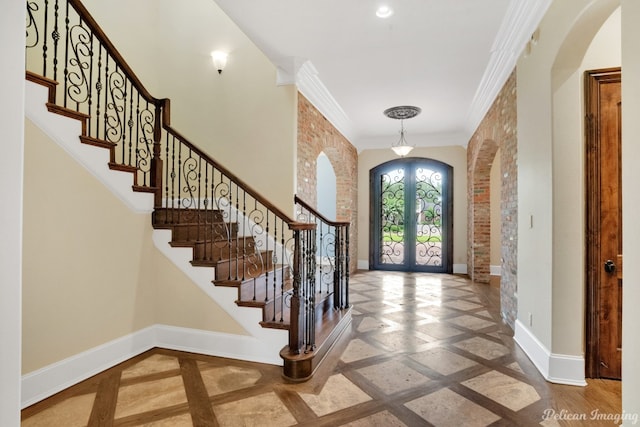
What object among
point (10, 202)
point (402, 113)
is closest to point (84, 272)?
point (10, 202)

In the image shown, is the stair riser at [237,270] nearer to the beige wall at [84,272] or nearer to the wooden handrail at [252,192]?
the beige wall at [84,272]

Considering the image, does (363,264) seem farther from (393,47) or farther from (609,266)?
(609,266)

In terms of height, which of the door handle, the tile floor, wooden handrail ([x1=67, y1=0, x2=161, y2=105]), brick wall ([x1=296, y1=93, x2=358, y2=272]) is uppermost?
wooden handrail ([x1=67, y1=0, x2=161, y2=105])

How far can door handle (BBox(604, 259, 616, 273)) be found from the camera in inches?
95.9

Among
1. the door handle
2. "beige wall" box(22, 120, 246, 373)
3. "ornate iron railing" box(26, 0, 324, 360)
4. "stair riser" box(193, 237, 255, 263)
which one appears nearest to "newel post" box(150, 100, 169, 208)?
"ornate iron railing" box(26, 0, 324, 360)

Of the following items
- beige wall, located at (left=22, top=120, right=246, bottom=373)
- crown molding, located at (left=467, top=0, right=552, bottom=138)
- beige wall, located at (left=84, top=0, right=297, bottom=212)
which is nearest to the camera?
beige wall, located at (left=22, top=120, right=246, bottom=373)

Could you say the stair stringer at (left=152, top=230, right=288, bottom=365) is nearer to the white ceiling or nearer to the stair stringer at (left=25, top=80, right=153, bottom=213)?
the stair stringer at (left=25, top=80, right=153, bottom=213)

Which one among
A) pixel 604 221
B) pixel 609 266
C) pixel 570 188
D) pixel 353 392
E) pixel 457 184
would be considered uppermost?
pixel 457 184

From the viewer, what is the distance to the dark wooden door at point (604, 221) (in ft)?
8.03

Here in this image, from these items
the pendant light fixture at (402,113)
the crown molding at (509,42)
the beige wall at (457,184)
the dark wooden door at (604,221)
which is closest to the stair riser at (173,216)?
the dark wooden door at (604,221)

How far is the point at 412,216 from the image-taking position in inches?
297

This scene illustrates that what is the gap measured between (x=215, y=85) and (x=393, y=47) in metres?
2.48

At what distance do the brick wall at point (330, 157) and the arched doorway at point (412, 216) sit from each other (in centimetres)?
60

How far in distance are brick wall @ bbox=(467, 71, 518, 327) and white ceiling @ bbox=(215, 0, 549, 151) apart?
0.34 metres
